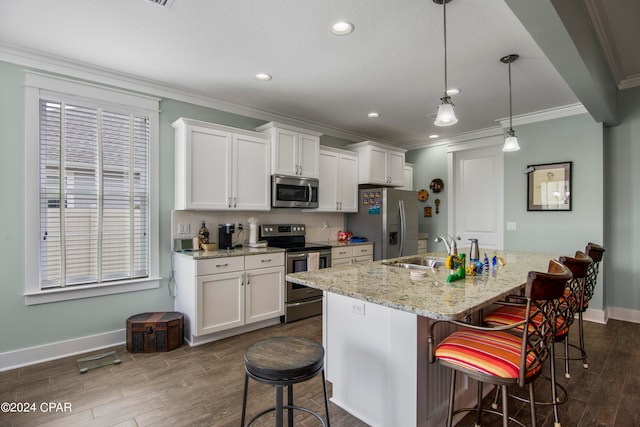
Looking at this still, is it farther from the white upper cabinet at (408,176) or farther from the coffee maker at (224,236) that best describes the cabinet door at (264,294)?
the white upper cabinet at (408,176)

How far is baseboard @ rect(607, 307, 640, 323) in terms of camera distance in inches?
147

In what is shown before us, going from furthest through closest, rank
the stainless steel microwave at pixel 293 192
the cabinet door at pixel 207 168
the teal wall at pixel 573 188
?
the stainless steel microwave at pixel 293 192 → the teal wall at pixel 573 188 → the cabinet door at pixel 207 168

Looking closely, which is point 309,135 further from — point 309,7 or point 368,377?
point 368,377

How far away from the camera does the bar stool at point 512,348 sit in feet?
4.48

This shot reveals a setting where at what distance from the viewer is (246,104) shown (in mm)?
3961

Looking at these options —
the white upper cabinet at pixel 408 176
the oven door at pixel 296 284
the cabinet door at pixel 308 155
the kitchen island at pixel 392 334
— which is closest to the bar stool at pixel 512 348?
the kitchen island at pixel 392 334

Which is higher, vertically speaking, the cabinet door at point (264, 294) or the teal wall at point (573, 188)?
the teal wall at point (573, 188)

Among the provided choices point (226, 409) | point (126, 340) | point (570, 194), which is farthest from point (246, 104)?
point (570, 194)

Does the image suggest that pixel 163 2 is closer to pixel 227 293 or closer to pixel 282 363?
pixel 282 363

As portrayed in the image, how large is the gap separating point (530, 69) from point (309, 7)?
2179 mm

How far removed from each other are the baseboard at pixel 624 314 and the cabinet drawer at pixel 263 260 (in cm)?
398

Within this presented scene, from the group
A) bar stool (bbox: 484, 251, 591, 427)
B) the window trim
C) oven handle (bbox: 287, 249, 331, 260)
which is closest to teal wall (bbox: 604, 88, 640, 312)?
bar stool (bbox: 484, 251, 591, 427)

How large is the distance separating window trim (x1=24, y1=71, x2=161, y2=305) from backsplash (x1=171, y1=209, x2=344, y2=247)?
0.32 m

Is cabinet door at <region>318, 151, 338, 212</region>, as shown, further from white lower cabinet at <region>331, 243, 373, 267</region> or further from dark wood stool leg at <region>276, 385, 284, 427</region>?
dark wood stool leg at <region>276, 385, 284, 427</region>
